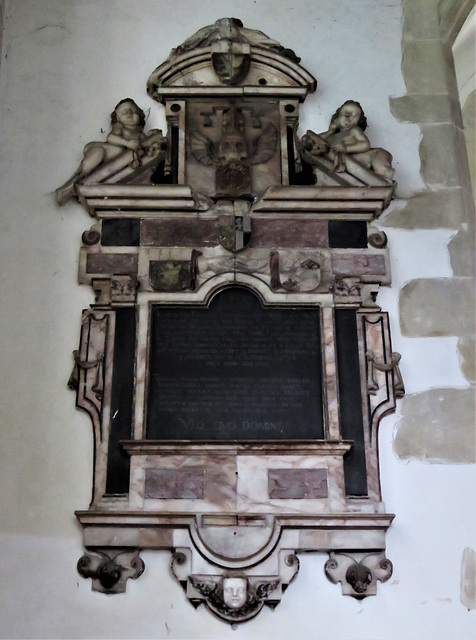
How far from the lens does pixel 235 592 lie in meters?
4.82

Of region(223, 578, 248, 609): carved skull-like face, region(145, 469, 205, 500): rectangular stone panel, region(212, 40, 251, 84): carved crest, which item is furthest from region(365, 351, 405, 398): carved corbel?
region(212, 40, 251, 84): carved crest

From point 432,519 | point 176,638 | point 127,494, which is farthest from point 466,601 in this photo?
point 127,494

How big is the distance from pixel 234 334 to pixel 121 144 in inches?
63.9

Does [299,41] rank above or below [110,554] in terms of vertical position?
above

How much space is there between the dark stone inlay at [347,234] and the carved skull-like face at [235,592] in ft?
7.48

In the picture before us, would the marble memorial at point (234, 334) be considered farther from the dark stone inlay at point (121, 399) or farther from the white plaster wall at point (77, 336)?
the white plaster wall at point (77, 336)

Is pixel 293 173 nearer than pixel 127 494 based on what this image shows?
No

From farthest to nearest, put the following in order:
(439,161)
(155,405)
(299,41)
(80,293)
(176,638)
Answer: (299,41), (439,161), (80,293), (155,405), (176,638)

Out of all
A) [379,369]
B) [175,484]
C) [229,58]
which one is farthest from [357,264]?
[175,484]

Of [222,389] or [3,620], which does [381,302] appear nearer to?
[222,389]

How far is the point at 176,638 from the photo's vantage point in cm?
479

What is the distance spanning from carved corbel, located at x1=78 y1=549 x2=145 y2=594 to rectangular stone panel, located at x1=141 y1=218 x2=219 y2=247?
6.67 feet

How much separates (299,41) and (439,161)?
1479 mm

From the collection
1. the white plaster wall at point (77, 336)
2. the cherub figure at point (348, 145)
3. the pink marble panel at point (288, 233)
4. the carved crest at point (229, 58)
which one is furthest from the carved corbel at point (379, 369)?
the carved crest at point (229, 58)
